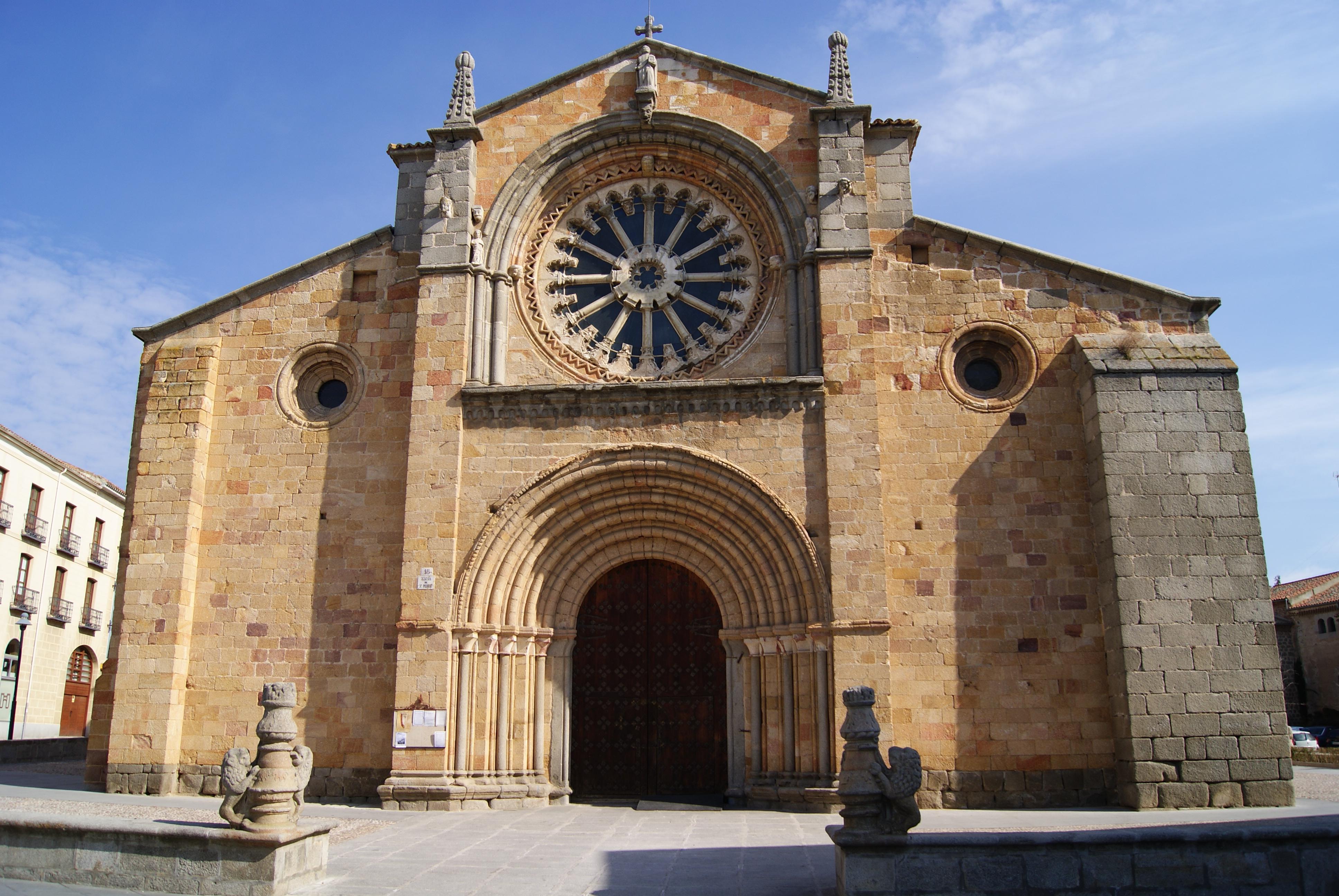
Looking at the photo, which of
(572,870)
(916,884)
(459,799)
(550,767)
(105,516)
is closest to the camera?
(916,884)

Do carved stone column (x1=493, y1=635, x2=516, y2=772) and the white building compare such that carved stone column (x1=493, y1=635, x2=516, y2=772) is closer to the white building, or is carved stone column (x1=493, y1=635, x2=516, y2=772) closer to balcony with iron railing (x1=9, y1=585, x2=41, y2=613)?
the white building

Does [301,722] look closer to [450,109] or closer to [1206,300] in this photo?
[450,109]

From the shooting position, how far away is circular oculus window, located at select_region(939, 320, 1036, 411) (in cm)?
1300

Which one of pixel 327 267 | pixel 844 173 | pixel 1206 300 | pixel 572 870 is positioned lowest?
pixel 572 870

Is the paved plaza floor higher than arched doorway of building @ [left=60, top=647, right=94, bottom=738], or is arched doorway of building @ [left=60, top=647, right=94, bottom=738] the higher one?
arched doorway of building @ [left=60, top=647, right=94, bottom=738]

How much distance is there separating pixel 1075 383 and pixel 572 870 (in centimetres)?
856

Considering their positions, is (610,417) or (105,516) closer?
(610,417)

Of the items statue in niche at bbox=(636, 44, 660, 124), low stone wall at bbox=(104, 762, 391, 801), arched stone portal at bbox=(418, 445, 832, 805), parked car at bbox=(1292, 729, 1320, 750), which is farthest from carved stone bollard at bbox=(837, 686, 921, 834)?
parked car at bbox=(1292, 729, 1320, 750)

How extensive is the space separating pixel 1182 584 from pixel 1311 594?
96.2 ft

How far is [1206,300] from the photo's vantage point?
1291cm

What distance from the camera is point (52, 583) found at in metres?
29.5

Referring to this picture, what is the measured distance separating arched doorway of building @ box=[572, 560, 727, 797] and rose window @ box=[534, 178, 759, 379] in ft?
9.32

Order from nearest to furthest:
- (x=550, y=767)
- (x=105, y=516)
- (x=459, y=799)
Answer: (x=459, y=799)
(x=550, y=767)
(x=105, y=516)

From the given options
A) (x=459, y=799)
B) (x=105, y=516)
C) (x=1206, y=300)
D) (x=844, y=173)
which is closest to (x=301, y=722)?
(x=459, y=799)
